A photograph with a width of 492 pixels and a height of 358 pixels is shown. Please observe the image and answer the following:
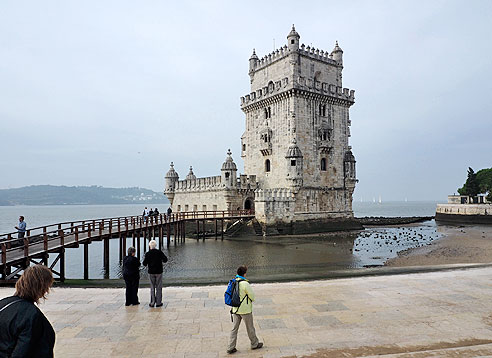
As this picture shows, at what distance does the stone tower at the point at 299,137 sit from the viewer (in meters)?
34.6

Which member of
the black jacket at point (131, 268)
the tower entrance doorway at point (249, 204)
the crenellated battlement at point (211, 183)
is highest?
the crenellated battlement at point (211, 183)

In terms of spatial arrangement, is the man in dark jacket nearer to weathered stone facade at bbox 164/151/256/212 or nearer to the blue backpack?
the blue backpack

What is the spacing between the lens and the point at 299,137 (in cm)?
3541

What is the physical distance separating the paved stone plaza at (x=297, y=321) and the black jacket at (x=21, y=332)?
3057 mm

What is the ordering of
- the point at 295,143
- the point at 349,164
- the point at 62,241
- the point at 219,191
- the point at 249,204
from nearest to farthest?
the point at 62,241 < the point at 295,143 < the point at 219,191 < the point at 249,204 < the point at 349,164

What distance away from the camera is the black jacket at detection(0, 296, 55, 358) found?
9.85 ft

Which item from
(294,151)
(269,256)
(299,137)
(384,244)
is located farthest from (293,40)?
(269,256)

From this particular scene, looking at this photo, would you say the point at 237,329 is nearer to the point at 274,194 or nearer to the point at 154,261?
the point at 154,261

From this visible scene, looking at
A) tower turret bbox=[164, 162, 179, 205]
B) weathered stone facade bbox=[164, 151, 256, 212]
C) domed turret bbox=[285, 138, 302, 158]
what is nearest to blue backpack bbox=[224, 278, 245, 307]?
domed turret bbox=[285, 138, 302, 158]

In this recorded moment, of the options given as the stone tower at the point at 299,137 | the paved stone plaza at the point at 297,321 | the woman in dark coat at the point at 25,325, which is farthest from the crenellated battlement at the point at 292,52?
the woman in dark coat at the point at 25,325

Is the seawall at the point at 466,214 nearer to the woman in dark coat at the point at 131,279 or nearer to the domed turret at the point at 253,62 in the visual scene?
the domed turret at the point at 253,62

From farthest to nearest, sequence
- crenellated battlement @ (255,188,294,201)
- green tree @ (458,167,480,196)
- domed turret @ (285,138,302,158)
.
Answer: green tree @ (458,167,480,196) < domed turret @ (285,138,302,158) < crenellated battlement @ (255,188,294,201)

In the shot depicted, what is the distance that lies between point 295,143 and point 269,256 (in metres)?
14.6

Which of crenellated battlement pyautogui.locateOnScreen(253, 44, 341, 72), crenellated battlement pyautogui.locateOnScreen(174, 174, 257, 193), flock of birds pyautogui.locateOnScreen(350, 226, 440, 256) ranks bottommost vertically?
flock of birds pyautogui.locateOnScreen(350, 226, 440, 256)
